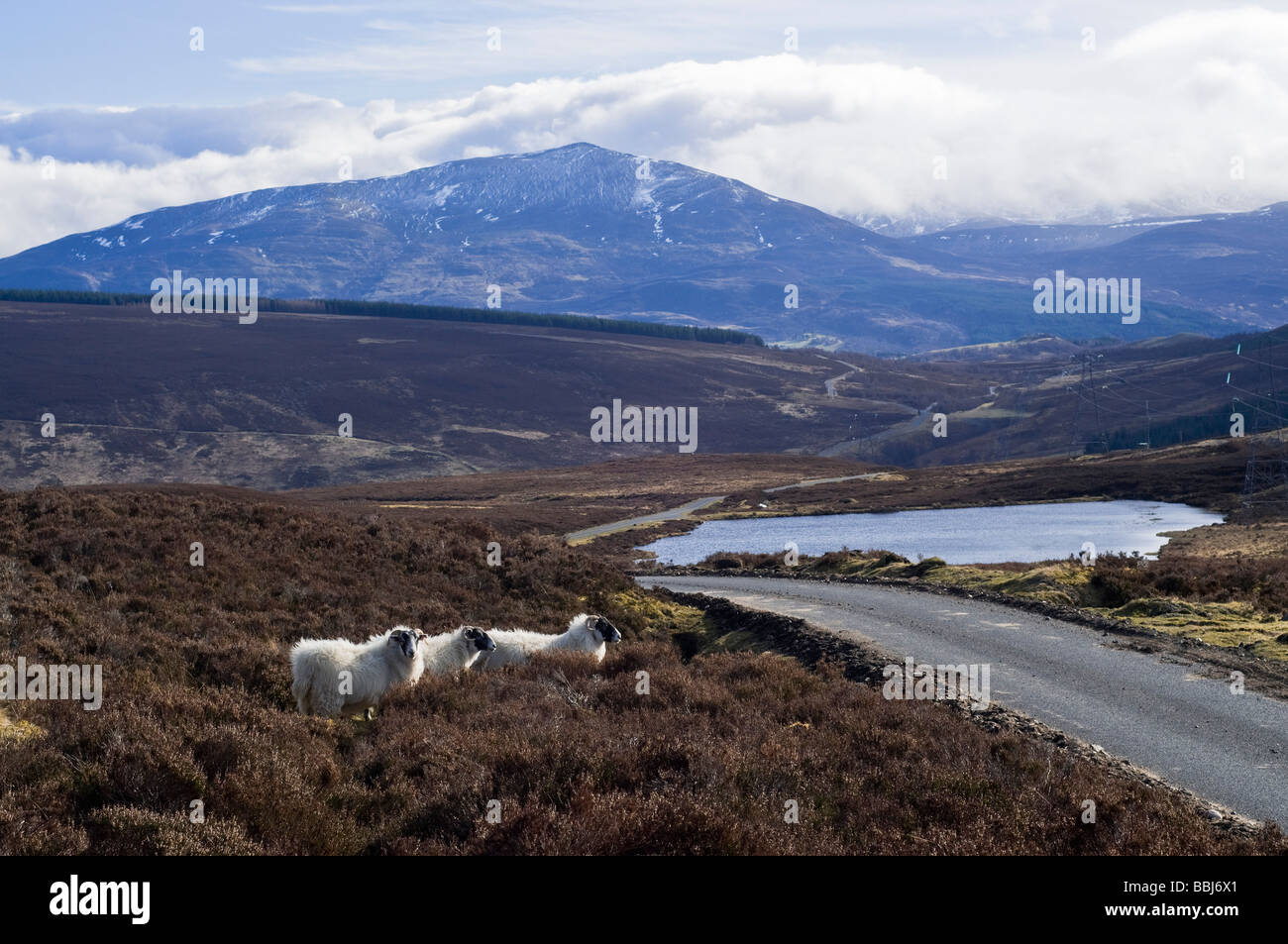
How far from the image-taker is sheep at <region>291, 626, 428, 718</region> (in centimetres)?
1512

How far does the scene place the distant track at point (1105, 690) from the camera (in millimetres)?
12898

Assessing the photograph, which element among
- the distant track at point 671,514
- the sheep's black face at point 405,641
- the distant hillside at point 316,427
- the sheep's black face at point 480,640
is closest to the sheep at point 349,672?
the sheep's black face at point 405,641

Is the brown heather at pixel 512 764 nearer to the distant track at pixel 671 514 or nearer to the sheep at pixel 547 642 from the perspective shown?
the sheep at pixel 547 642

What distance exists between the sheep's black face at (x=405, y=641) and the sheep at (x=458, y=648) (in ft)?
3.87

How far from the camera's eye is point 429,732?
11883 millimetres

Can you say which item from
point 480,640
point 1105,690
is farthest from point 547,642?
point 1105,690

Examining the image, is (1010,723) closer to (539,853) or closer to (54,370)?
(539,853)

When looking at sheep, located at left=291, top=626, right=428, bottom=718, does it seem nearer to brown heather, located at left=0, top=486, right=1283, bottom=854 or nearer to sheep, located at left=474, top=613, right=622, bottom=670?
brown heather, located at left=0, top=486, right=1283, bottom=854

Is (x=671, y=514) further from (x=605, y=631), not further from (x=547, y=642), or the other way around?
(x=547, y=642)

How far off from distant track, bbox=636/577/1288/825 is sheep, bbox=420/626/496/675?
26.0 feet

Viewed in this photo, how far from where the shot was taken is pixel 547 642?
20391mm

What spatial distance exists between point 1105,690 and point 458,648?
10.8 m
